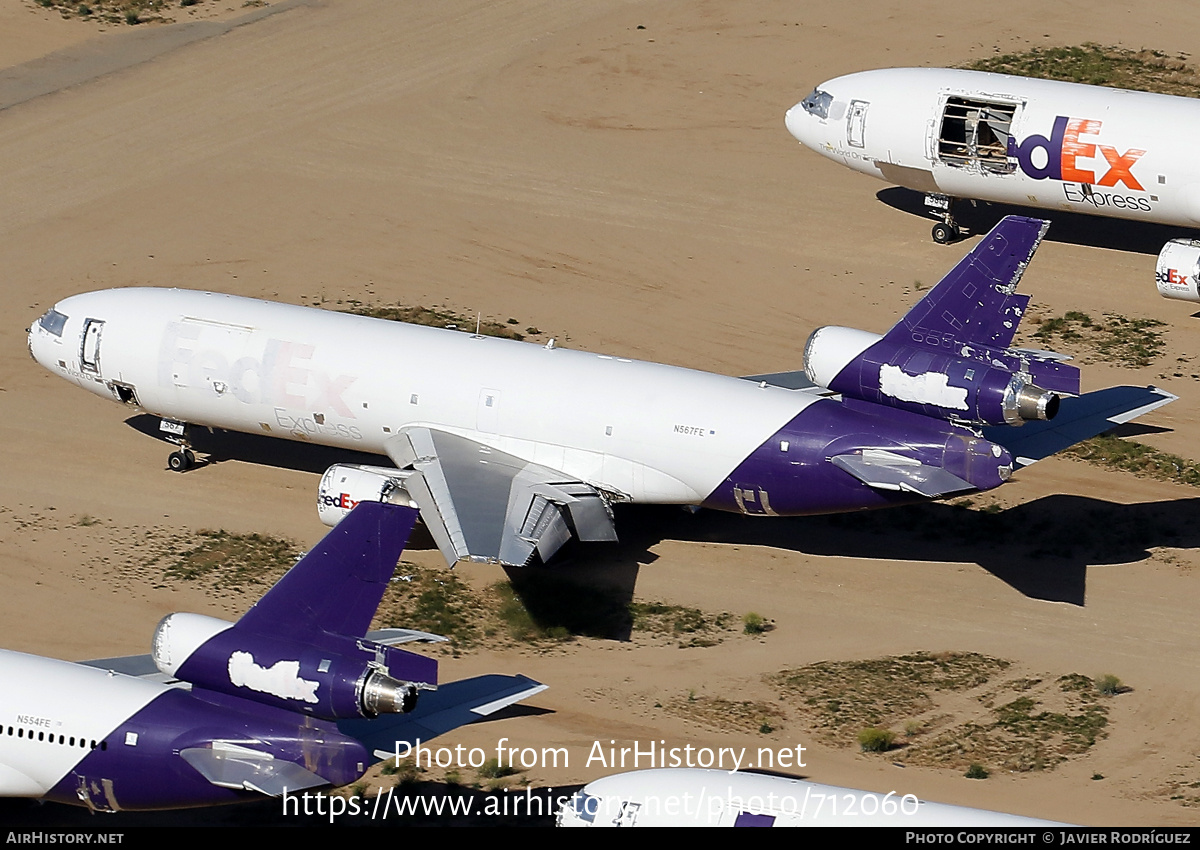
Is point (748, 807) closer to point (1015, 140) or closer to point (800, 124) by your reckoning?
point (1015, 140)

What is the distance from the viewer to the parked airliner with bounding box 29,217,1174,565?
45.5 meters

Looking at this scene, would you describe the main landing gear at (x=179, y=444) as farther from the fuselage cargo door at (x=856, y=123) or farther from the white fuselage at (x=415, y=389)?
the fuselage cargo door at (x=856, y=123)

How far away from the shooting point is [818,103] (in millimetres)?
67562

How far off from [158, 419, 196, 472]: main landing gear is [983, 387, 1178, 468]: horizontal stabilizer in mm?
22306

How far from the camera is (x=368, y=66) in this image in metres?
78.7

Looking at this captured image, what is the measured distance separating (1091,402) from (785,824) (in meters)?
20.6

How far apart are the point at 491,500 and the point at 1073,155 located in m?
25.8

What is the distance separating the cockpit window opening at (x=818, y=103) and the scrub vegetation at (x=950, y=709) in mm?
28059

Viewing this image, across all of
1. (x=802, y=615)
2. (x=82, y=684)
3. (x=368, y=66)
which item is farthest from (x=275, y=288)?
(x=82, y=684)

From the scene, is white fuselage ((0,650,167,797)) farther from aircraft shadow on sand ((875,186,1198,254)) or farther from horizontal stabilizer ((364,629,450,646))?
aircraft shadow on sand ((875,186,1198,254))

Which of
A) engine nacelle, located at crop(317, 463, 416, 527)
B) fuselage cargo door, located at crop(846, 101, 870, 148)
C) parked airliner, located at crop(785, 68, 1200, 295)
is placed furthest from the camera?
fuselage cargo door, located at crop(846, 101, 870, 148)

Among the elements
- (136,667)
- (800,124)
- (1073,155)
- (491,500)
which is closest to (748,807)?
(136,667)

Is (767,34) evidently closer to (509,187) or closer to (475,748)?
(509,187)

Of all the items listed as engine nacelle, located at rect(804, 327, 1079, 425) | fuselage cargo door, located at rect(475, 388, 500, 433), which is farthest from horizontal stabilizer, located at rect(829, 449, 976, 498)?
fuselage cargo door, located at rect(475, 388, 500, 433)
